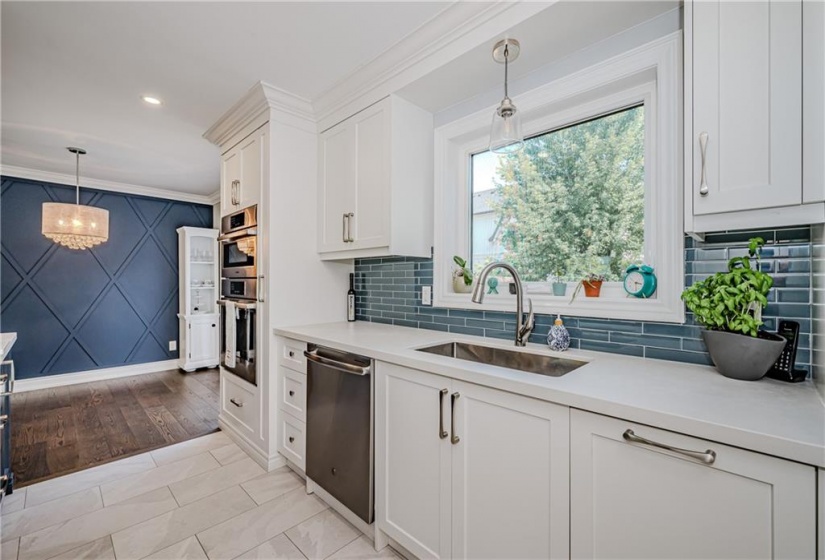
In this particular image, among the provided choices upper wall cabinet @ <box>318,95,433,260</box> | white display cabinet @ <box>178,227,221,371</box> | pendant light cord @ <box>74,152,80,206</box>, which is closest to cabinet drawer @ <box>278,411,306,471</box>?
upper wall cabinet @ <box>318,95,433,260</box>

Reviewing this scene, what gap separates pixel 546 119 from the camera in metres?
1.88

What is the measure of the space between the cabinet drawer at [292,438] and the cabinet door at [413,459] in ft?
2.39

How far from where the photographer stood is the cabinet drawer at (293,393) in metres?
2.18

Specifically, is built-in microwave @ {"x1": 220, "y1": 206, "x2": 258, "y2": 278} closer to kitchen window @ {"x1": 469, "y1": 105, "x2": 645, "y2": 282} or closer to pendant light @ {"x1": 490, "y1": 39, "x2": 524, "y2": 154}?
kitchen window @ {"x1": 469, "y1": 105, "x2": 645, "y2": 282}

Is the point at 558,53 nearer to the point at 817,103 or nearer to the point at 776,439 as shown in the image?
the point at 817,103

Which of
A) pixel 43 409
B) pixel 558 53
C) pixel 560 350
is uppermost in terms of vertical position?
pixel 558 53

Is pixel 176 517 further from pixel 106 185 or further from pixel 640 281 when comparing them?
pixel 106 185

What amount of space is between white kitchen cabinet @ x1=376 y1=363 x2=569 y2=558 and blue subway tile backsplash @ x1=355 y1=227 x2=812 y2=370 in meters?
0.68

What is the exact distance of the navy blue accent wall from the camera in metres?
3.99

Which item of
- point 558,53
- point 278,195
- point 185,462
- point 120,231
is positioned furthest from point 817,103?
point 120,231

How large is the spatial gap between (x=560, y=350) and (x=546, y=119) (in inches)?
46.6

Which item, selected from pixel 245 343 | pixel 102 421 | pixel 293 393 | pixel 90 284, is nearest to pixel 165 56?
pixel 245 343

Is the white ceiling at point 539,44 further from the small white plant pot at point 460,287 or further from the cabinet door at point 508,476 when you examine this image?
the cabinet door at point 508,476

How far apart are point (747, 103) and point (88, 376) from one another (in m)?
6.11
